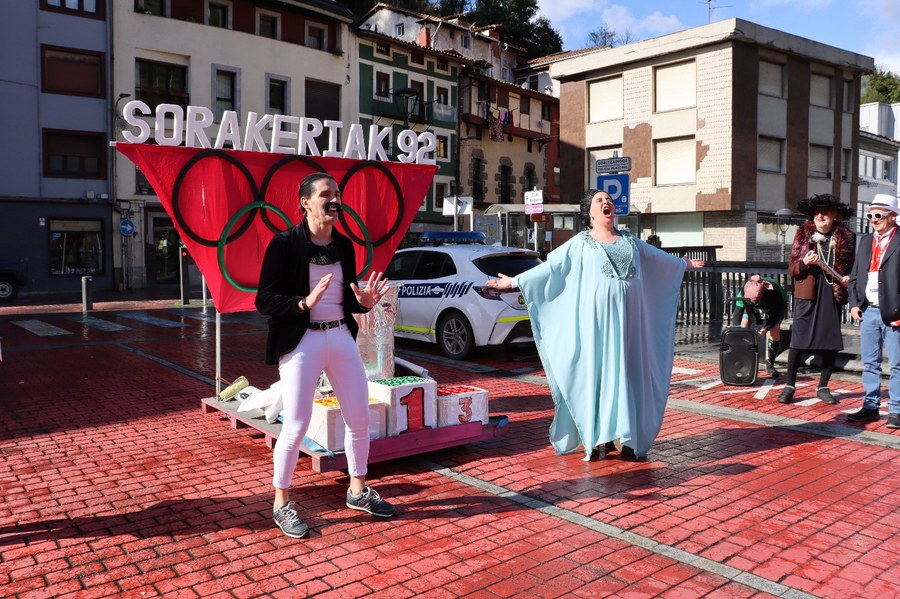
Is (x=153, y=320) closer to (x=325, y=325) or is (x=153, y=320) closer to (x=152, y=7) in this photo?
(x=325, y=325)

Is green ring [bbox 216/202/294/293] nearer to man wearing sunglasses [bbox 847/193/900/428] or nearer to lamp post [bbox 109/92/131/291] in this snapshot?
man wearing sunglasses [bbox 847/193/900/428]

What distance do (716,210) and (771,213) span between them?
2.87m

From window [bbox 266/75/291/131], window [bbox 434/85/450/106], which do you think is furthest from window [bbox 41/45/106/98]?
window [bbox 434/85/450/106]

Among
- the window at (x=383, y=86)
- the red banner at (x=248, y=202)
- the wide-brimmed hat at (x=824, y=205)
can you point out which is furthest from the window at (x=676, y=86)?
the red banner at (x=248, y=202)

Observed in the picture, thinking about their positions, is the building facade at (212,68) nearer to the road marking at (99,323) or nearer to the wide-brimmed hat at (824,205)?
the road marking at (99,323)

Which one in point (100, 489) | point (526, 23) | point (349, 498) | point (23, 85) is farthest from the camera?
point (526, 23)

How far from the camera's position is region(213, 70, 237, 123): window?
3247 centimetres

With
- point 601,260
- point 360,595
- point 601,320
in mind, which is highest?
point 601,260

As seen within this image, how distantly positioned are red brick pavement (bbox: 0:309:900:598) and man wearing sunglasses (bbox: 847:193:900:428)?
31 cm

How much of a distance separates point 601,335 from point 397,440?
5.25ft

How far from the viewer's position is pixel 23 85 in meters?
27.4

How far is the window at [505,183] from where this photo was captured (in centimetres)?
4778

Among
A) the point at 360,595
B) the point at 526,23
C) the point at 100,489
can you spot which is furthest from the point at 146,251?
the point at 526,23

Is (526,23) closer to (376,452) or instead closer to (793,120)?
(793,120)
